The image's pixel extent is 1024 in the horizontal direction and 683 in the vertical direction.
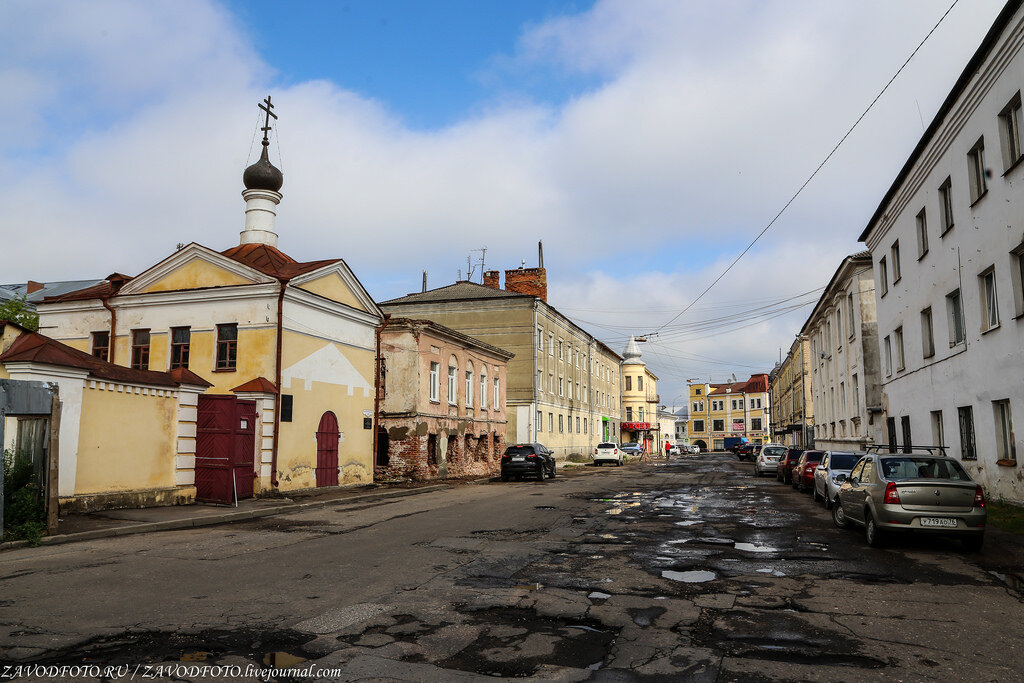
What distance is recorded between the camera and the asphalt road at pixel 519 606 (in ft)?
16.5

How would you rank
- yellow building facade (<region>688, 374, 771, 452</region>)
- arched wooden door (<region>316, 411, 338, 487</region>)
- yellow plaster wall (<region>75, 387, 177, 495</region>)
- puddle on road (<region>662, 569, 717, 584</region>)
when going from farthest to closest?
yellow building facade (<region>688, 374, 771, 452</region>) → arched wooden door (<region>316, 411, 338, 487</region>) → yellow plaster wall (<region>75, 387, 177, 495</region>) → puddle on road (<region>662, 569, 717, 584</region>)

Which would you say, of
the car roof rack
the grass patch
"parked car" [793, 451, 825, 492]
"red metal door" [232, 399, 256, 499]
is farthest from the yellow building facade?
"red metal door" [232, 399, 256, 499]

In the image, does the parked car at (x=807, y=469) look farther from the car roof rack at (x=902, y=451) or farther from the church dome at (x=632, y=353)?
the church dome at (x=632, y=353)

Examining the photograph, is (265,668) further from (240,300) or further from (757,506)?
(240,300)

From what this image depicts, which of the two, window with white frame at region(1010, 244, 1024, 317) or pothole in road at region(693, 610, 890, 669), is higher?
window with white frame at region(1010, 244, 1024, 317)

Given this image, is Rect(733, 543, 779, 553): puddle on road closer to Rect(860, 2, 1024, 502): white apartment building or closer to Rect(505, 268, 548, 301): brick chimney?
Rect(860, 2, 1024, 502): white apartment building

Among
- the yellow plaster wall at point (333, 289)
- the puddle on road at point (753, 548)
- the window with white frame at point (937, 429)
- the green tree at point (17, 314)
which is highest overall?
the green tree at point (17, 314)

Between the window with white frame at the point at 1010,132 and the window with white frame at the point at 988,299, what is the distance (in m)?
2.49

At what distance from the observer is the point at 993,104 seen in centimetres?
1480

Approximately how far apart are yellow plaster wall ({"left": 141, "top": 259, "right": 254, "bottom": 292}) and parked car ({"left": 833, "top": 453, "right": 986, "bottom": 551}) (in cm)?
1735

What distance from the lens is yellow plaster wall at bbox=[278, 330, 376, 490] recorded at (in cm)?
2009

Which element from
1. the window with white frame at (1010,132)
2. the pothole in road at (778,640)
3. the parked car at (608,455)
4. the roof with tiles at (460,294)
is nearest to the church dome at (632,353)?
the parked car at (608,455)

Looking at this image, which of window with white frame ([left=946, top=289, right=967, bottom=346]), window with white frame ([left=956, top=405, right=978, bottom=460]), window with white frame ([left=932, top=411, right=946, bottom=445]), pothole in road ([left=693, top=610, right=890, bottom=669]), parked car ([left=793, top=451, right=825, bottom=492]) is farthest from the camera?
parked car ([left=793, top=451, right=825, bottom=492])

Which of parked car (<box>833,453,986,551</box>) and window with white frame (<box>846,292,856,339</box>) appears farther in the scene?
window with white frame (<box>846,292,856,339</box>)
